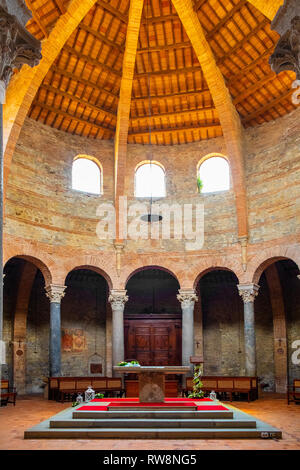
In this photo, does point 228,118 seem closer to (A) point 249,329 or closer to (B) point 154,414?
(A) point 249,329

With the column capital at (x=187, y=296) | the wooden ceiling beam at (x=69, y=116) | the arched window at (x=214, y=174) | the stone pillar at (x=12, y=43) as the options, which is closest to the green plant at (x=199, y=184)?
the arched window at (x=214, y=174)

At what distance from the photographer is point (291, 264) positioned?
75.2 feet

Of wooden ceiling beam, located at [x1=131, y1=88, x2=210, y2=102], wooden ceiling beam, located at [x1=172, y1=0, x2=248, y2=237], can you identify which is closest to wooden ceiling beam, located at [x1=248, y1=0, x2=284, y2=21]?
wooden ceiling beam, located at [x1=172, y1=0, x2=248, y2=237]

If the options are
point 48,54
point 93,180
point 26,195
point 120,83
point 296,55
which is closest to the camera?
point 296,55

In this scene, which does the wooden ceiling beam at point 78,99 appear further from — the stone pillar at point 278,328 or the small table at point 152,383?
the small table at point 152,383

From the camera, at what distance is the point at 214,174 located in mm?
22438

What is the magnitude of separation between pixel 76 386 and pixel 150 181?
9.61 metres

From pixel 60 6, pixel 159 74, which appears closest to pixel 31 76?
pixel 60 6

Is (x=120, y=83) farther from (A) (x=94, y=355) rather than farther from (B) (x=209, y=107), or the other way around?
(A) (x=94, y=355)

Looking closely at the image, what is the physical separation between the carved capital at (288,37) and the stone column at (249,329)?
35.9 feet

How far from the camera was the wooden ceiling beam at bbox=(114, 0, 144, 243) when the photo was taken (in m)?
18.3

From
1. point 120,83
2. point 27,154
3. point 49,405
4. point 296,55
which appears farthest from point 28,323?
point 296,55

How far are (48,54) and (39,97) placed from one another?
3227 mm

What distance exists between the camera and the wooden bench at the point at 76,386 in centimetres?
1823
